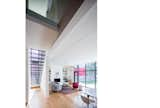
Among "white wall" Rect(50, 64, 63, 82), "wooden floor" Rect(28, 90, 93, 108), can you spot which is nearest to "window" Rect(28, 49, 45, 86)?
"white wall" Rect(50, 64, 63, 82)

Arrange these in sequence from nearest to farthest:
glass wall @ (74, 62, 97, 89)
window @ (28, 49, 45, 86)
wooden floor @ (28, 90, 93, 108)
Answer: wooden floor @ (28, 90, 93, 108) → window @ (28, 49, 45, 86) → glass wall @ (74, 62, 97, 89)

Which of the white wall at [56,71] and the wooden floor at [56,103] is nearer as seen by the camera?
the wooden floor at [56,103]

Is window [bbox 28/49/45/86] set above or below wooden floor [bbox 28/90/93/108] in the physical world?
above

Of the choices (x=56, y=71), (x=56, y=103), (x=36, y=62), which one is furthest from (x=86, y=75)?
(x=56, y=103)

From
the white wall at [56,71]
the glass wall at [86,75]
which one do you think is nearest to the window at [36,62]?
the white wall at [56,71]

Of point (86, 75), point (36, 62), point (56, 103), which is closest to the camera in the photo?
point (56, 103)

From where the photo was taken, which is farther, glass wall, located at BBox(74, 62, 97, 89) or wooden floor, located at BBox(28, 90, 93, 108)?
glass wall, located at BBox(74, 62, 97, 89)

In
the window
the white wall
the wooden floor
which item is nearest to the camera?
the wooden floor

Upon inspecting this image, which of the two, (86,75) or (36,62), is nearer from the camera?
(36,62)

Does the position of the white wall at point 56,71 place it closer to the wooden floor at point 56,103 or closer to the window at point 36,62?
the window at point 36,62

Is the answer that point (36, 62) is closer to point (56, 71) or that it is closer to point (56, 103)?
point (56, 71)

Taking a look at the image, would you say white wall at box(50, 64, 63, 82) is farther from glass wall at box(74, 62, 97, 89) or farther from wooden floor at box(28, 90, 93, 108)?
Answer: wooden floor at box(28, 90, 93, 108)
